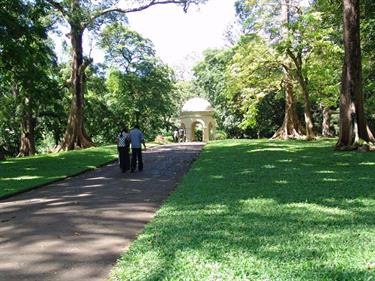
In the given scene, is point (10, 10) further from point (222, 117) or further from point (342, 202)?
point (222, 117)

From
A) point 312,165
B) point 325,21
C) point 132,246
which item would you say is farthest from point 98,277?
point 325,21

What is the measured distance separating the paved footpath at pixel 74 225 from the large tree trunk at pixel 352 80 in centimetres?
1025

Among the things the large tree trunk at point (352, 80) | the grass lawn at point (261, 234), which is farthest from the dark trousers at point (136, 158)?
the large tree trunk at point (352, 80)

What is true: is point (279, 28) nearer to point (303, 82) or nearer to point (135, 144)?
point (303, 82)

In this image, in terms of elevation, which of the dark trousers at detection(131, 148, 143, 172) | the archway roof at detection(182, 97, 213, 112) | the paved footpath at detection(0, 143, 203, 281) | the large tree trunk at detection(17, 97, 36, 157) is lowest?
the paved footpath at detection(0, 143, 203, 281)

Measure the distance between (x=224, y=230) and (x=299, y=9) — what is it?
2886cm

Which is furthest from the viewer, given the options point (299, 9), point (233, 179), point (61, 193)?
point (299, 9)

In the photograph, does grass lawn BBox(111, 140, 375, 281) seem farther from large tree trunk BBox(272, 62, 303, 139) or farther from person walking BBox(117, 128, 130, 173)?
large tree trunk BBox(272, 62, 303, 139)

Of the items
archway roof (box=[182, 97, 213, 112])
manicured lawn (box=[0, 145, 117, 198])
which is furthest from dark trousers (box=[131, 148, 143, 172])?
archway roof (box=[182, 97, 213, 112])

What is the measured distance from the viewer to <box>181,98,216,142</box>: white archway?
149 ft

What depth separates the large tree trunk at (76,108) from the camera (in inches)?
1251

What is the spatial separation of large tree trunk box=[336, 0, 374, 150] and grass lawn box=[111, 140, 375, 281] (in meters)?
9.28

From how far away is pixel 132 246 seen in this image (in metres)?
5.78

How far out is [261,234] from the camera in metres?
5.94
